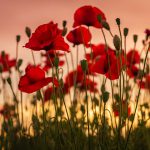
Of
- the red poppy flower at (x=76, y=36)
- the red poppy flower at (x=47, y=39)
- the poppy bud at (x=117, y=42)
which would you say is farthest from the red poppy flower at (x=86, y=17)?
the poppy bud at (x=117, y=42)

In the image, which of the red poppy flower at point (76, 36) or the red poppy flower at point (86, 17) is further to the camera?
the red poppy flower at point (76, 36)

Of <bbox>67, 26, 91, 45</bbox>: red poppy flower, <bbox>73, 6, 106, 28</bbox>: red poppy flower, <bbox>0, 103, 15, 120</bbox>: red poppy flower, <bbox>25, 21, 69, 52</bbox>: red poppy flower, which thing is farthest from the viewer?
<bbox>0, 103, 15, 120</bbox>: red poppy flower

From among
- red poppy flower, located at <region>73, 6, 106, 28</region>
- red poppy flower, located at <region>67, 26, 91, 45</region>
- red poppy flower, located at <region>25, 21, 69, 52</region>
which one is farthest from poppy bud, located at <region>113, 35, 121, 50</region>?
red poppy flower, located at <region>67, 26, 91, 45</region>

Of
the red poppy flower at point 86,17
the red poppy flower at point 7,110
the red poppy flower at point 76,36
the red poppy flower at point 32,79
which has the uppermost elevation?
the red poppy flower at point 86,17

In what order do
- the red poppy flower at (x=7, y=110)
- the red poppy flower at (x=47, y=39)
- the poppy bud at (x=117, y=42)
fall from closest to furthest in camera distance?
the poppy bud at (x=117, y=42) → the red poppy flower at (x=47, y=39) → the red poppy flower at (x=7, y=110)

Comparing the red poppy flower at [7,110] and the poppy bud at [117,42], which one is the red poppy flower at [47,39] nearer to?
the poppy bud at [117,42]

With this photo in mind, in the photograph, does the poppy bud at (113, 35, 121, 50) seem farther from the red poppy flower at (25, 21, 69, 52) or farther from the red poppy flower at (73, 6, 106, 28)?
the red poppy flower at (73, 6, 106, 28)

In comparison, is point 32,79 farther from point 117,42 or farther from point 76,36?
point 76,36

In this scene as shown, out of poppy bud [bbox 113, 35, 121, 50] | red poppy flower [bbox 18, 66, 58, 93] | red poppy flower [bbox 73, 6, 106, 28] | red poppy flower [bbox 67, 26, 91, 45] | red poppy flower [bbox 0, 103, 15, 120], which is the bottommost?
red poppy flower [bbox 0, 103, 15, 120]

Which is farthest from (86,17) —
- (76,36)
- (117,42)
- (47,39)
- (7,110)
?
(7,110)
